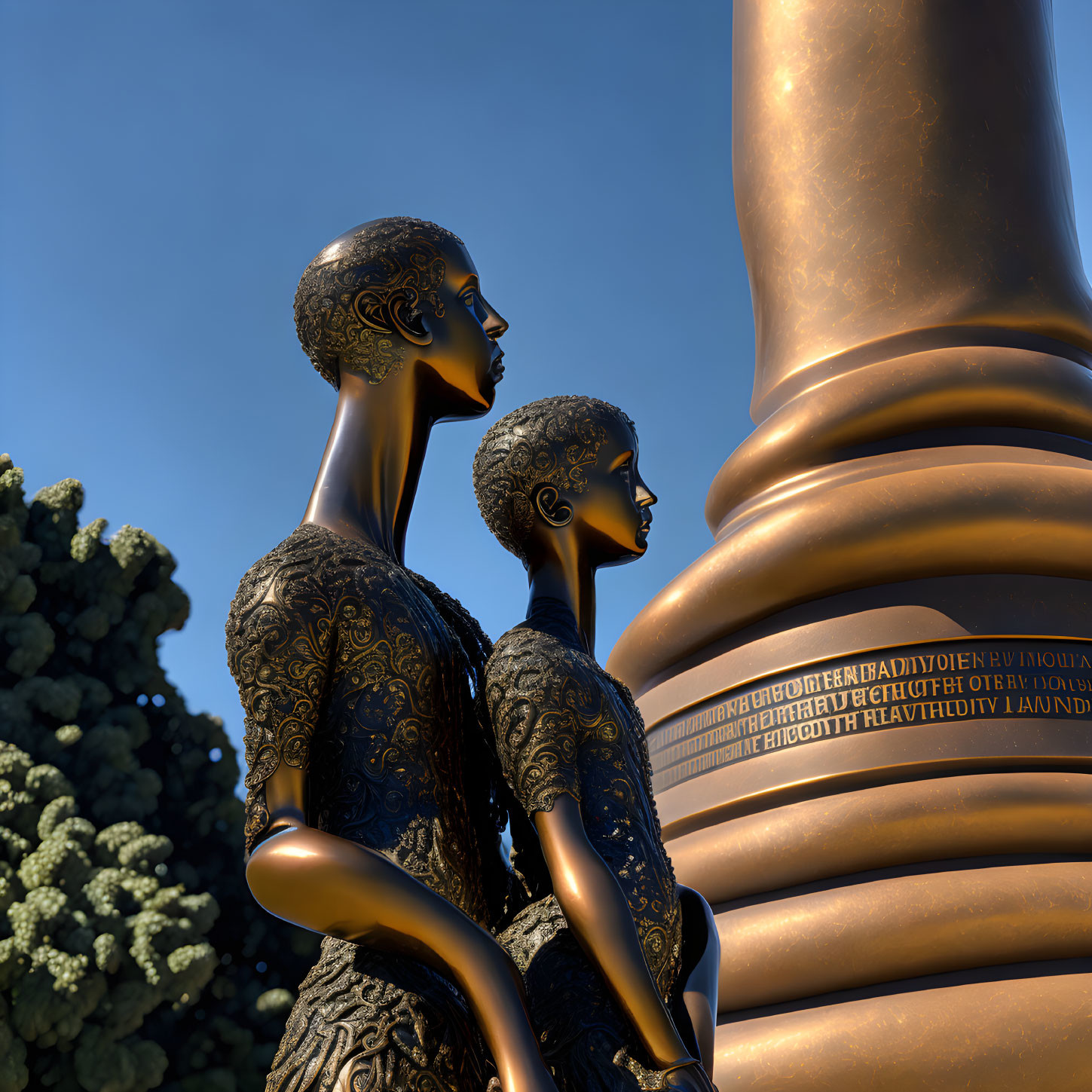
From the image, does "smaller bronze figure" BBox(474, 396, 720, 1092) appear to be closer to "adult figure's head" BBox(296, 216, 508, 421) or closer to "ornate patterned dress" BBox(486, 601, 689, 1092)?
"ornate patterned dress" BBox(486, 601, 689, 1092)

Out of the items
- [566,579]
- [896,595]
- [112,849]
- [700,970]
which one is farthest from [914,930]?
[112,849]

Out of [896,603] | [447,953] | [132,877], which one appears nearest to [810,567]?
[896,603]

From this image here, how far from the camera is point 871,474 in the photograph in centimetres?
596

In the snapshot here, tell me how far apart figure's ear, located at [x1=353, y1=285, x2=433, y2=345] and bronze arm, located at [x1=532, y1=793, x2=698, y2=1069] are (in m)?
1.19

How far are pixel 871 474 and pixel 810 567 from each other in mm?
557

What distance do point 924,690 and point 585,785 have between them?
3250 mm

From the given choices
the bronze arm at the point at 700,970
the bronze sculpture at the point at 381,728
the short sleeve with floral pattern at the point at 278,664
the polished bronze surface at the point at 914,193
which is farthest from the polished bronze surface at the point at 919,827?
the short sleeve with floral pattern at the point at 278,664

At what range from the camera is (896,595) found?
5.74 metres

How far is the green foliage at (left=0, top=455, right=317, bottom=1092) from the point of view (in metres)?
15.9

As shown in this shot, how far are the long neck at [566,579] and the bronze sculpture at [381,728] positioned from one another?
225 mm

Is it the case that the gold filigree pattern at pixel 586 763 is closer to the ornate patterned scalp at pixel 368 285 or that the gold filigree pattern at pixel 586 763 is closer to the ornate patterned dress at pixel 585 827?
the ornate patterned dress at pixel 585 827

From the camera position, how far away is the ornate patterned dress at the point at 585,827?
2.39 meters

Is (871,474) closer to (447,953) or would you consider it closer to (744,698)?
(744,698)

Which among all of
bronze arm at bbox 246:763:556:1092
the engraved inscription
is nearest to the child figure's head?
bronze arm at bbox 246:763:556:1092
